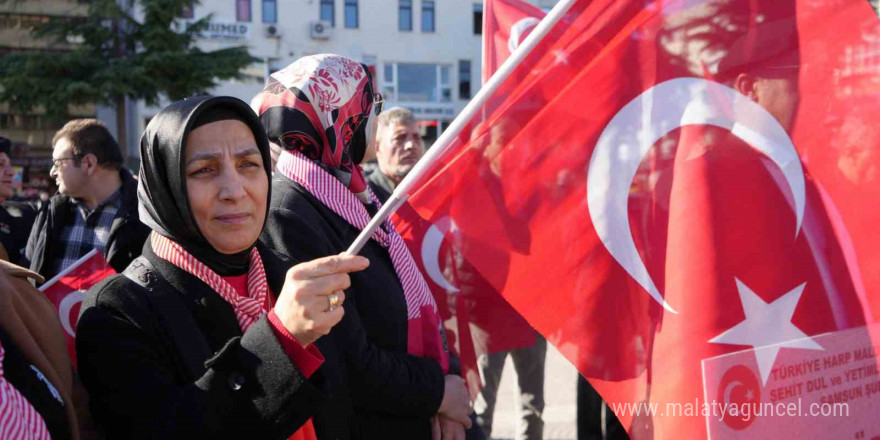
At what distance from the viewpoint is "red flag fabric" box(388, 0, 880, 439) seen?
230 cm

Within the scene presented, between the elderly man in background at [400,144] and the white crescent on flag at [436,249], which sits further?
the elderly man in background at [400,144]

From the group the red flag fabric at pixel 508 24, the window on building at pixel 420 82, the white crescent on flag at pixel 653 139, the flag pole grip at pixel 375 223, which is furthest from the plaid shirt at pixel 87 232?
the window on building at pixel 420 82

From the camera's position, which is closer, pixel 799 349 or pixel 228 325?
pixel 228 325

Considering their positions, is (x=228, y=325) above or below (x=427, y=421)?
above

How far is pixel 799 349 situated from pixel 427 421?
103 centimetres

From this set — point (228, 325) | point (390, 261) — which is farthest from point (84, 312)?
point (390, 261)

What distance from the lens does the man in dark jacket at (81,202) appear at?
475 cm

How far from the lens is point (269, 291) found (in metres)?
2.17

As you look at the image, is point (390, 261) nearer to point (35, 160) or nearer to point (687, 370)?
point (687, 370)

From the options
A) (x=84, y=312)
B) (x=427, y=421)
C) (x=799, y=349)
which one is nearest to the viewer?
(x=84, y=312)

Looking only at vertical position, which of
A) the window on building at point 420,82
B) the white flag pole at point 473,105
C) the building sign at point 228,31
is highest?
the building sign at point 228,31

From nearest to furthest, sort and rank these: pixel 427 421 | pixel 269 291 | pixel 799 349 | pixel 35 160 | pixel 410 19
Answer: pixel 269 291, pixel 799 349, pixel 427 421, pixel 35 160, pixel 410 19

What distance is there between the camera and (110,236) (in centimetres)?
457

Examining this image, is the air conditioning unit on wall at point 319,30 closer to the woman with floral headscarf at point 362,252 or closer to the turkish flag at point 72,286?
the turkish flag at point 72,286
